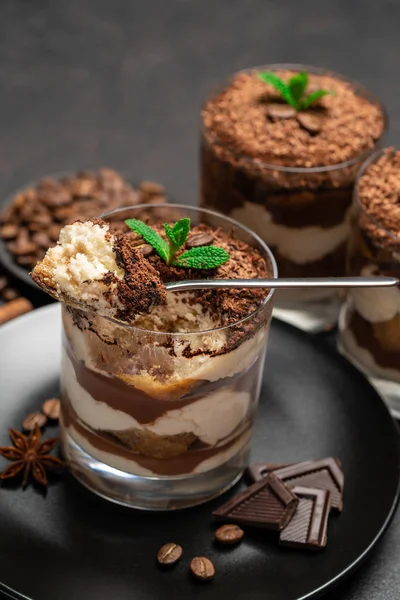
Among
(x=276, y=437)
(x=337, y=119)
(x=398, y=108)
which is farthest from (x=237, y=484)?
(x=398, y=108)

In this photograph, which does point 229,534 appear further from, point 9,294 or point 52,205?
point 52,205

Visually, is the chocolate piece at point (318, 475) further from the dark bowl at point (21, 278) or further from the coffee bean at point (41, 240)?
the coffee bean at point (41, 240)

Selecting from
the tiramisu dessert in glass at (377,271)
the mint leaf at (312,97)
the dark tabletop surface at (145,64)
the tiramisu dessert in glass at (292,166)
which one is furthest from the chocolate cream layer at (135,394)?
the dark tabletop surface at (145,64)

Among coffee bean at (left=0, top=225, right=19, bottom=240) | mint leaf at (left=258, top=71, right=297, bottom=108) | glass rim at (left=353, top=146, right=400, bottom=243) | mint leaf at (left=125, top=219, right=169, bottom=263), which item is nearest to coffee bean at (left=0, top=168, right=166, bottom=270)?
coffee bean at (left=0, top=225, right=19, bottom=240)

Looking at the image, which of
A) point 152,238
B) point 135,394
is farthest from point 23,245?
point 135,394

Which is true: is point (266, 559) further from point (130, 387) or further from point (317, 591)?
point (130, 387)

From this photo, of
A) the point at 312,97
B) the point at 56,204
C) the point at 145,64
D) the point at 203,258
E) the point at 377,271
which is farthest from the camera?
the point at 145,64
